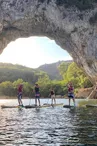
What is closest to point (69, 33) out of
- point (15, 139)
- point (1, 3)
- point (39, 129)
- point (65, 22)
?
point (65, 22)

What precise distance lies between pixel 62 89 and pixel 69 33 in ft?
230

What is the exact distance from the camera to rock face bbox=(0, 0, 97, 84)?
41.0 meters

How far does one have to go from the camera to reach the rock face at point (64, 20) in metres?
41.0

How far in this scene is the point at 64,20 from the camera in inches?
1642

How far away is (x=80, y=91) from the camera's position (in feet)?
282

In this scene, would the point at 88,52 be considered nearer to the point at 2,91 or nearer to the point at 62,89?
the point at 62,89

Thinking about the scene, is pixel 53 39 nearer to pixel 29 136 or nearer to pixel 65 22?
pixel 65 22

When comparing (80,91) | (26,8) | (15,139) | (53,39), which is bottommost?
(15,139)

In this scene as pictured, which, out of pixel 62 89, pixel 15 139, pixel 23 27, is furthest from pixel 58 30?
pixel 62 89

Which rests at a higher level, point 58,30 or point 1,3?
point 1,3

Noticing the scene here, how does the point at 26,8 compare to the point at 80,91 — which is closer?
the point at 26,8

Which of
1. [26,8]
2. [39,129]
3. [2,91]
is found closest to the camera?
[39,129]

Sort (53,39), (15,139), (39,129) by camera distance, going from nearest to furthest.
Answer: (15,139)
(39,129)
(53,39)

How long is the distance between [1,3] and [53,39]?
9530 mm
